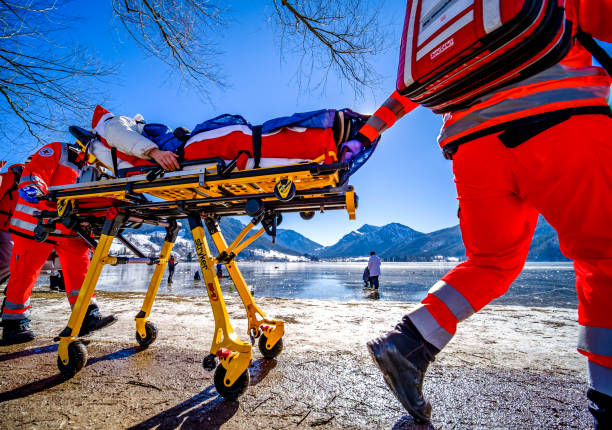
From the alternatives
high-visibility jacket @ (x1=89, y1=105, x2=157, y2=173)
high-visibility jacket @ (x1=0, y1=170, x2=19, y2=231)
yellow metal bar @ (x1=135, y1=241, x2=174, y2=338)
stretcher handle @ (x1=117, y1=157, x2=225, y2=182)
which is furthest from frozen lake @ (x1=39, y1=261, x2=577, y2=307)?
high-visibility jacket @ (x1=0, y1=170, x2=19, y2=231)

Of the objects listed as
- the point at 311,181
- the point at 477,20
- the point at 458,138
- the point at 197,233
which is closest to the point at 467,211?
the point at 458,138

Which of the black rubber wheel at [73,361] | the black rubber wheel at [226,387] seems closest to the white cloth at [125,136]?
the black rubber wheel at [73,361]

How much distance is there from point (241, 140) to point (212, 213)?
2.69 feet

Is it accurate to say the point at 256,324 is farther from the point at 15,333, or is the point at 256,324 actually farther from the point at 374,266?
the point at 374,266

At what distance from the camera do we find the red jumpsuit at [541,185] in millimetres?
899

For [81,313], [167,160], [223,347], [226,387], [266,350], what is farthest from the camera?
[266,350]

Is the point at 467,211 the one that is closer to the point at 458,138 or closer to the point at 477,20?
the point at 458,138

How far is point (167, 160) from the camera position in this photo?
82.3 inches

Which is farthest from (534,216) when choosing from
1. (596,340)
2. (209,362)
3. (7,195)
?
(7,195)

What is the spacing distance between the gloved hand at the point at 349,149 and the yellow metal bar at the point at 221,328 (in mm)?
1308

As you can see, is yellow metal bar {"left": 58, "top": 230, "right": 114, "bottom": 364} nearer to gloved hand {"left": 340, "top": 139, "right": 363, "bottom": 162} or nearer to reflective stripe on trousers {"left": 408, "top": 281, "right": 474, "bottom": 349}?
gloved hand {"left": 340, "top": 139, "right": 363, "bottom": 162}

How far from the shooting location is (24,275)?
118 inches

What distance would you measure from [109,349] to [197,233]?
1.60 meters

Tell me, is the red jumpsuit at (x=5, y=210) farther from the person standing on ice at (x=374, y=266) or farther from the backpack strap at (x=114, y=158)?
the person standing on ice at (x=374, y=266)
